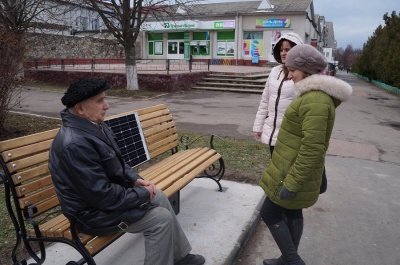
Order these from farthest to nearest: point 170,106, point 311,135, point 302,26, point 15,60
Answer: point 302,26 < point 170,106 < point 15,60 < point 311,135

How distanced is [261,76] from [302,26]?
15.1 m

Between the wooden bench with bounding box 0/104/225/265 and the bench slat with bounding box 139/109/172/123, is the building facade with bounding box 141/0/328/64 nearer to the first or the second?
the bench slat with bounding box 139/109/172/123

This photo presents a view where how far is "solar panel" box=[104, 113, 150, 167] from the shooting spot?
3.60 meters

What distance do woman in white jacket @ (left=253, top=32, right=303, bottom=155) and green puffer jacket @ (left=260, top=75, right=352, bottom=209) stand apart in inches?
36.8

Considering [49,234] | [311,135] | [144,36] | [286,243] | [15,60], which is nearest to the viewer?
[311,135]

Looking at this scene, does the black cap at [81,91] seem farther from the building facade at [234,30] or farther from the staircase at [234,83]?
the building facade at [234,30]

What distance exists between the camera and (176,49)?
124ft

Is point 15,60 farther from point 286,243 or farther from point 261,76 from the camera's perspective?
point 261,76

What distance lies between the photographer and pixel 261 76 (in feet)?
65.0

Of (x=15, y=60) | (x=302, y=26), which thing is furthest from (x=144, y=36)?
(x=15, y=60)

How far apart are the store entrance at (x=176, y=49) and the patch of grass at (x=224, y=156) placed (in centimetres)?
2999

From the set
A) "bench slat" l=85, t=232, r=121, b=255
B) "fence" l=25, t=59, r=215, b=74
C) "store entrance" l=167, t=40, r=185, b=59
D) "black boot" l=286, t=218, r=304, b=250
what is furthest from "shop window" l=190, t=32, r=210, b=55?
"bench slat" l=85, t=232, r=121, b=255

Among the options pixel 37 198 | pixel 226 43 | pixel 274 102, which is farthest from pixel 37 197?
pixel 226 43

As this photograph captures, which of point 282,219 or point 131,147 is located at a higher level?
point 131,147
